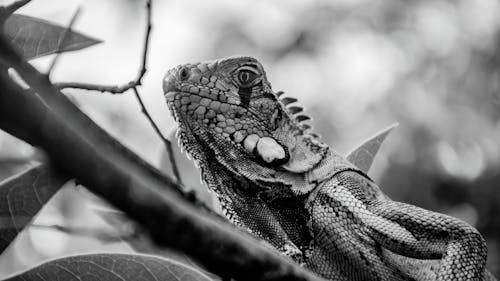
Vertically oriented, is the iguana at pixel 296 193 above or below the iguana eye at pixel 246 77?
below

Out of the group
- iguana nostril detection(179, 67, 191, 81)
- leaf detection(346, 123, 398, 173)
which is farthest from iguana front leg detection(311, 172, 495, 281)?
iguana nostril detection(179, 67, 191, 81)

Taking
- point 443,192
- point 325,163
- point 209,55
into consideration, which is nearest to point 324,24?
point 209,55

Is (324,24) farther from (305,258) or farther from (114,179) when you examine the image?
(114,179)

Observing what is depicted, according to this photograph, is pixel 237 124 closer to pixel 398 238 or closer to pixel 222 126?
pixel 222 126

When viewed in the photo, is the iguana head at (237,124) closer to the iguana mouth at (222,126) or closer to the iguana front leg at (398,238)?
the iguana mouth at (222,126)

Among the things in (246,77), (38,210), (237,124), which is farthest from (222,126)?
(38,210)

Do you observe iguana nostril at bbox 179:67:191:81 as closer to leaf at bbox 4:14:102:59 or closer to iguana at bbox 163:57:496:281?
iguana at bbox 163:57:496:281

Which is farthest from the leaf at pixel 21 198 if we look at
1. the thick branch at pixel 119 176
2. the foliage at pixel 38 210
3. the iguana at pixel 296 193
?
the thick branch at pixel 119 176
